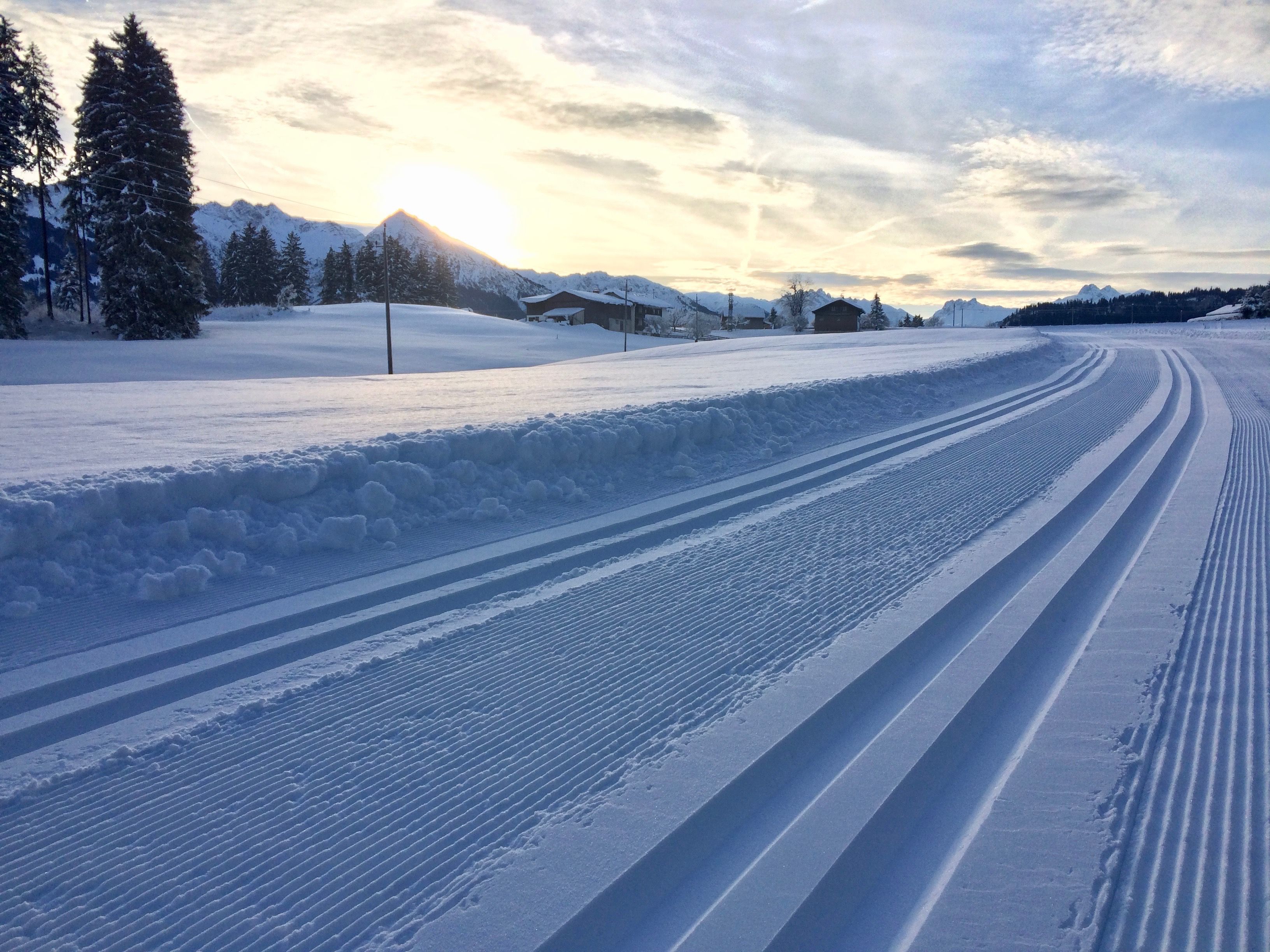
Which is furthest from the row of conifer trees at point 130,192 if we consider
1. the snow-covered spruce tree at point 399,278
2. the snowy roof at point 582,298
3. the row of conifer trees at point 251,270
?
the snowy roof at point 582,298

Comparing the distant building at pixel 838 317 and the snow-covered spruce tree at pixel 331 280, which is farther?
the snow-covered spruce tree at pixel 331 280

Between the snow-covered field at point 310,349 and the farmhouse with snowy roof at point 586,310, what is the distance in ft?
81.2

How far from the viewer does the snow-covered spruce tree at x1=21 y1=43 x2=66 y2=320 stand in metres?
39.5

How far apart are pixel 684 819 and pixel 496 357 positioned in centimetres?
3806

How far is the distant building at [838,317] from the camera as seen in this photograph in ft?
267

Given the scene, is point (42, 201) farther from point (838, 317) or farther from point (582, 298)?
point (838, 317)

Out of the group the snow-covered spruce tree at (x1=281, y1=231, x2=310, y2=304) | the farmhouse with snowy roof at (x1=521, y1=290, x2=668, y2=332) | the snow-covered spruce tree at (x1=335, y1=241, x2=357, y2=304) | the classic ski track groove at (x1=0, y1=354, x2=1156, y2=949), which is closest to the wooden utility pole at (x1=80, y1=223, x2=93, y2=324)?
the snow-covered spruce tree at (x1=281, y1=231, x2=310, y2=304)

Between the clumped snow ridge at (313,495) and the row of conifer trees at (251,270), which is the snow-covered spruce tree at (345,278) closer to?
the row of conifer trees at (251,270)

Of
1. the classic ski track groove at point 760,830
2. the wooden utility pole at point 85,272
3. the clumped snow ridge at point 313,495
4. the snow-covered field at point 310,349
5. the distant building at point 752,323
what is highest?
the distant building at point 752,323

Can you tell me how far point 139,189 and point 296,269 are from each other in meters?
46.7

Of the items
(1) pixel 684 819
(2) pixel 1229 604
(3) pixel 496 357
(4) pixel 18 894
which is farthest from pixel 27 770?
(3) pixel 496 357

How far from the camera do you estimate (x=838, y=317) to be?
82812 mm

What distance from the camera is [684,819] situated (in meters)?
2.53

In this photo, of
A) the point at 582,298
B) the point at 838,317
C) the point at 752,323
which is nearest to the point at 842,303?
the point at 838,317
